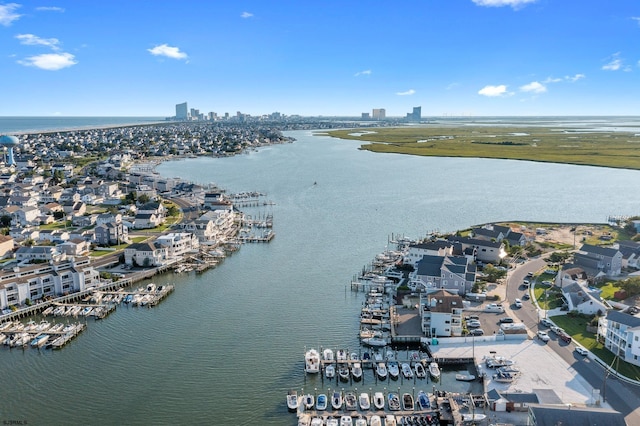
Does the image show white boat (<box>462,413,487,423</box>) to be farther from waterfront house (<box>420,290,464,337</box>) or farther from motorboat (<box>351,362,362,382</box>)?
waterfront house (<box>420,290,464,337</box>)

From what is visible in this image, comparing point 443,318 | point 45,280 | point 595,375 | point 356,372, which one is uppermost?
point 45,280

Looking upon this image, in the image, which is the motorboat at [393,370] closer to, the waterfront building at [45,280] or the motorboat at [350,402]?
the motorboat at [350,402]

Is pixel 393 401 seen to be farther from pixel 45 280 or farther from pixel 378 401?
pixel 45 280

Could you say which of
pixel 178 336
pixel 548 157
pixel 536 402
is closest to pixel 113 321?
pixel 178 336

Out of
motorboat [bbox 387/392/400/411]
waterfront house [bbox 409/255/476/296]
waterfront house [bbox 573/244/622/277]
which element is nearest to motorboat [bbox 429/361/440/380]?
motorboat [bbox 387/392/400/411]

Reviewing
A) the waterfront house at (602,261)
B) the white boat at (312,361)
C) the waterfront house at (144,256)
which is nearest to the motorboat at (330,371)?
the white boat at (312,361)

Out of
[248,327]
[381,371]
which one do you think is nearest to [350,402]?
[381,371]
